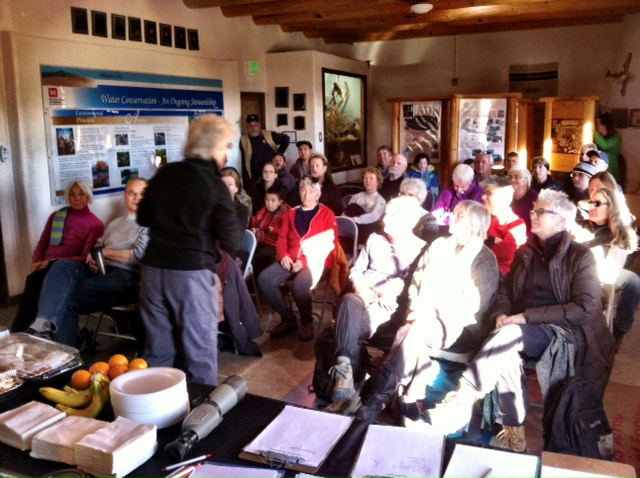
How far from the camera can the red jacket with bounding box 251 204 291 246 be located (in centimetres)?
498

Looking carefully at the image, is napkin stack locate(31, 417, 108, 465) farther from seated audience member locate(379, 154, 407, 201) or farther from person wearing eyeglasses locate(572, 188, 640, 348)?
seated audience member locate(379, 154, 407, 201)

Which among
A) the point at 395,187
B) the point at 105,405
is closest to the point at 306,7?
the point at 395,187

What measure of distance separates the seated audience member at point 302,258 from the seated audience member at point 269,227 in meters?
0.42

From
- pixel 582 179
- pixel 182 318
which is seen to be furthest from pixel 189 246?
pixel 582 179

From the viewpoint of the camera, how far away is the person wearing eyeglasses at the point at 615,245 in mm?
3582

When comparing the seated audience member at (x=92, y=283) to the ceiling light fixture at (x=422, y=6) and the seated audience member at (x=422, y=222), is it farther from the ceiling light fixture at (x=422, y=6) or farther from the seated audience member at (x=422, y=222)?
the ceiling light fixture at (x=422, y=6)

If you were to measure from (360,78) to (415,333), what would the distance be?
7.79 m

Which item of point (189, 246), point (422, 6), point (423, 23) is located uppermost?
point (423, 23)

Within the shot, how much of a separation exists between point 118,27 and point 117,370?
5.00 metres

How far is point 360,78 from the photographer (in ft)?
33.1

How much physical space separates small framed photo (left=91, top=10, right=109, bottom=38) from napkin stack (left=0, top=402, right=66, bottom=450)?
16.1 feet

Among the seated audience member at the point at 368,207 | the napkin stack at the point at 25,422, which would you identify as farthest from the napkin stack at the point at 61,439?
the seated audience member at the point at 368,207

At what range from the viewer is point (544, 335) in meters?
2.84

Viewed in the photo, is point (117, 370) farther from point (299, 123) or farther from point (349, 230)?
point (299, 123)
